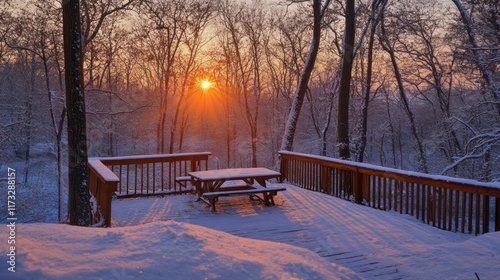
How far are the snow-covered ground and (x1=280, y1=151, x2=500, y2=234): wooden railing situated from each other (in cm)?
35

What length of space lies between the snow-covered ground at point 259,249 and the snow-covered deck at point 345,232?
0.05ft

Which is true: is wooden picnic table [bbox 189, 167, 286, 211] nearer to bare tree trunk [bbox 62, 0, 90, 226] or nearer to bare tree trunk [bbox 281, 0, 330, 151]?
bare tree trunk [bbox 62, 0, 90, 226]

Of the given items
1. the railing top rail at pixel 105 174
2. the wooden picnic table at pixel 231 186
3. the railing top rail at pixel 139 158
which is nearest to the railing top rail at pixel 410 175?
the wooden picnic table at pixel 231 186

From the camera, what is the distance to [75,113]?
6660 mm

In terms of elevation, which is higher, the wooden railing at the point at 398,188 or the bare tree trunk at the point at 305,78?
the bare tree trunk at the point at 305,78

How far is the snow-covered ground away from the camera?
288 cm

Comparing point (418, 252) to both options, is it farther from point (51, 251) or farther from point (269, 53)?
point (269, 53)

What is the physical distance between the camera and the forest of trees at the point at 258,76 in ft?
44.2

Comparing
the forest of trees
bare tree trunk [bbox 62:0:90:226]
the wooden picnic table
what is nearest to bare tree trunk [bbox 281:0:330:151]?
the forest of trees

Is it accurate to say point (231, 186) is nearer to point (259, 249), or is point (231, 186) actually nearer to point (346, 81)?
point (259, 249)

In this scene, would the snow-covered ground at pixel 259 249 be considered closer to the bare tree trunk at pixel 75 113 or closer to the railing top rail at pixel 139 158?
the bare tree trunk at pixel 75 113

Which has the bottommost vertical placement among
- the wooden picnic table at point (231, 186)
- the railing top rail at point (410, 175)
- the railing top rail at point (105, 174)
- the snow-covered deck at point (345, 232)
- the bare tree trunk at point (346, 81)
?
the snow-covered deck at point (345, 232)

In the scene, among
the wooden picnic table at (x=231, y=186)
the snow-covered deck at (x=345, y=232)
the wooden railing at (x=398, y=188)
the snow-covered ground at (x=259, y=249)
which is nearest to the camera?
the snow-covered ground at (x=259, y=249)

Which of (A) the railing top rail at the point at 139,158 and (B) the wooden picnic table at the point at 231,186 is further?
(A) the railing top rail at the point at 139,158
